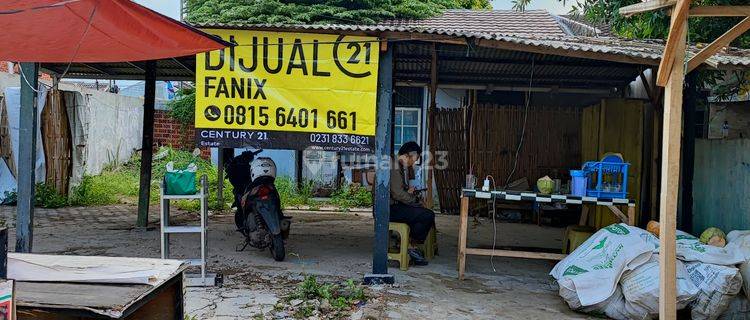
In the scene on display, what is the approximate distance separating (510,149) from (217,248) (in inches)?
233

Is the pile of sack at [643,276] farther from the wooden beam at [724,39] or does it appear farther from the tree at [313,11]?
the tree at [313,11]

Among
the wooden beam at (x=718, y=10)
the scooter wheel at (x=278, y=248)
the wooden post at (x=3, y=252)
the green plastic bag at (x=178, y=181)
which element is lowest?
the scooter wheel at (x=278, y=248)

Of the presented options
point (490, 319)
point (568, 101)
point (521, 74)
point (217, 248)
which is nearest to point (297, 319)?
point (490, 319)

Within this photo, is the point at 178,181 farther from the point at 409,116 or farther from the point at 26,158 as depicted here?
the point at 409,116

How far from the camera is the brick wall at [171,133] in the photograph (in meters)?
16.1

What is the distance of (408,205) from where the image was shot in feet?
22.2

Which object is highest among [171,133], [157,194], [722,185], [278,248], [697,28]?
[697,28]

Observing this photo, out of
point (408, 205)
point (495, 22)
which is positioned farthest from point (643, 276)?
point (495, 22)

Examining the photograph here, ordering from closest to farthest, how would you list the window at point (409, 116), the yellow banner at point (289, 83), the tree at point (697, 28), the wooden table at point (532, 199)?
the yellow banner at point (289, 83) < the wooden table at point (532, 199) < the tree at point (697, 28) < the window at point (409, 116)

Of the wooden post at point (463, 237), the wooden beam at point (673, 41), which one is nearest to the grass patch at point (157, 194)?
the wooden post at point (463, 237)

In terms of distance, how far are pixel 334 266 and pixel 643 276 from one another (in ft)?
10.5

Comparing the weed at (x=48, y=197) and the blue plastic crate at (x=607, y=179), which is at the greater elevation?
the blue plastic crate at (x=607, y=179)

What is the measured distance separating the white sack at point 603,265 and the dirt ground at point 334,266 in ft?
0.75

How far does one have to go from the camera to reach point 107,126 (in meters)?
15.5
